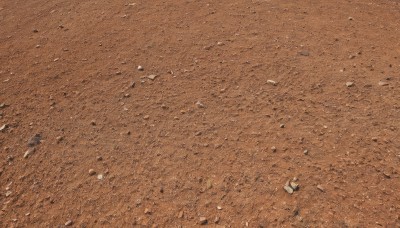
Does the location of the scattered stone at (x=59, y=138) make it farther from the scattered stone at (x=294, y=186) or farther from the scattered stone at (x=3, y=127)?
the scattered stone at (x=294, y=186)

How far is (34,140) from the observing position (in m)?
4.01

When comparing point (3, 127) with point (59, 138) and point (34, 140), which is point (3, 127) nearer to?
point (34, 140)

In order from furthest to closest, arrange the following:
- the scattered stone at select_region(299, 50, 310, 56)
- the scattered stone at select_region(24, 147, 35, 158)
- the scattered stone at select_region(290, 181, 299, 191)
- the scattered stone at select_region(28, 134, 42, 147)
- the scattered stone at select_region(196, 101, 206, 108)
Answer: the scattered stone at select_region(299, 50, 310, 56) → the scattered stone at select_region(196, 101, 206, 108) → the scattered stone at select_region(28, 134, 42, 147) → the scattered stone at select_region(24, 147, 35, 158) → the scattered stone at select_region(290, 181, 299, 191)

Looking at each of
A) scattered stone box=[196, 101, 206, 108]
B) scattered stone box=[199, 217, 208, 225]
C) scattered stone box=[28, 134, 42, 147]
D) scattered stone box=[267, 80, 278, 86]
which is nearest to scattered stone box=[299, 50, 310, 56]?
scattered stone box=[267, 80, 278, 86]

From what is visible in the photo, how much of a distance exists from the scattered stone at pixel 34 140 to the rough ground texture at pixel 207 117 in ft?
0.16

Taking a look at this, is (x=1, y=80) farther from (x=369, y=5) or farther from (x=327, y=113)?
(x=369, y=5)

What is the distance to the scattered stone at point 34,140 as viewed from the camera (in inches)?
156

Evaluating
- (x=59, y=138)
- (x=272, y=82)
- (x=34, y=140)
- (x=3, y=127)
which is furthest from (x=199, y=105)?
(x=3, y=127)

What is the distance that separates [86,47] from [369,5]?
4367 millimetres

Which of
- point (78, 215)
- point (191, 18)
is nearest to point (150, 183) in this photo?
point (78, 215)

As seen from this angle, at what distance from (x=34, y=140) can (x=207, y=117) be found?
6.25ft

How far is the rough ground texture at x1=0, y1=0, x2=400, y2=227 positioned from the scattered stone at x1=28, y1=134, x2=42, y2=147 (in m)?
0.05

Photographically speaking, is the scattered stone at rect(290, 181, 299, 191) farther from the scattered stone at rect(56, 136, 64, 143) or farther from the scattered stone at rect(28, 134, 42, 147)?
the scattered stone at rect(28, 134, 42, 147)

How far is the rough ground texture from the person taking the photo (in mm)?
3195
